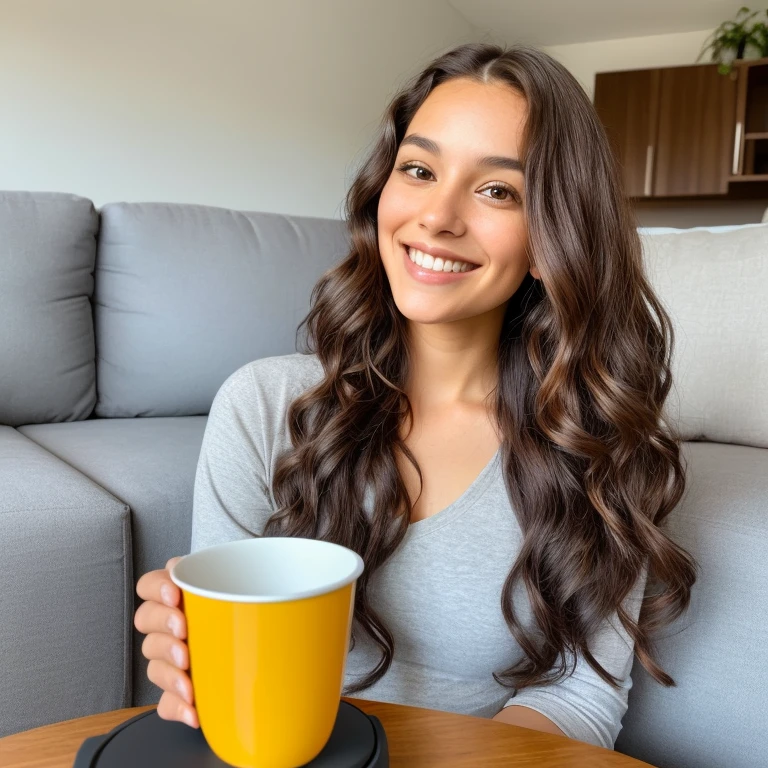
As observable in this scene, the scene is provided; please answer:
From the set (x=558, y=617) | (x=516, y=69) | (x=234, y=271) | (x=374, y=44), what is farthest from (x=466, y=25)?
(x=558, y=617)

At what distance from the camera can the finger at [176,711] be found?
0.42 m

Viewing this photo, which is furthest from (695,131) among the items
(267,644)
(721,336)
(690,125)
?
(267,644)

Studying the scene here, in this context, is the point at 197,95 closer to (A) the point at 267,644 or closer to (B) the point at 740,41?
(B) the point at 740,41

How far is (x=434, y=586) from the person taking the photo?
0.86m

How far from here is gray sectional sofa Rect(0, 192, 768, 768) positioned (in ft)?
3.33

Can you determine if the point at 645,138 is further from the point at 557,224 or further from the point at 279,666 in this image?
the point at 279,666

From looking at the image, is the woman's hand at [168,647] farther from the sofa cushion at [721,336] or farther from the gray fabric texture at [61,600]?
the sofa cushion at [721,336]

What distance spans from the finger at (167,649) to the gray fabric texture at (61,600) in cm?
63

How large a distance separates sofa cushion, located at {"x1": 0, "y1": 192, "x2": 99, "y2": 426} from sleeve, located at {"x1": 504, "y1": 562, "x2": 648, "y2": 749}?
1.31m

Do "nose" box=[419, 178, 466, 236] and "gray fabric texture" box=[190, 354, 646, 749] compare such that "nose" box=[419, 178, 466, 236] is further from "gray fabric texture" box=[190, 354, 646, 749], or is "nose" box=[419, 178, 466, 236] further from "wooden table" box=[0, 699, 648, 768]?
"wooden table" box=[0, 699, 648, 768]

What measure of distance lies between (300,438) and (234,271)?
3.86 feet

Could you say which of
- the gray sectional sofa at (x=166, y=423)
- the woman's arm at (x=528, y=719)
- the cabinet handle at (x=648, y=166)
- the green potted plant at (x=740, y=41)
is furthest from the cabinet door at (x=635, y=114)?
the woman's arm at (x=528, y=719)

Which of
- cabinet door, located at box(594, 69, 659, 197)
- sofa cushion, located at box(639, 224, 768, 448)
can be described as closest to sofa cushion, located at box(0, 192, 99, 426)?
sofa cushion, located at box(639, 224, 768, 448)

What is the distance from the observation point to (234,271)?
2008mm
